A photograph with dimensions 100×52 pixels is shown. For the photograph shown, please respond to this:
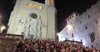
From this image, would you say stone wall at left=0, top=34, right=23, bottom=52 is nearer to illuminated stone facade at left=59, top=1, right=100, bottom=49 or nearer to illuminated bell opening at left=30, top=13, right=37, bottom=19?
illuminated bell opening at left=30, top=13, right=37, bottom=19

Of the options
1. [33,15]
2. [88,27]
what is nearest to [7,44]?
[33,15]

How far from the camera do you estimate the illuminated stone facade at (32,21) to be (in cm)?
2991

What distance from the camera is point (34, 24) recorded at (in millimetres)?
32031

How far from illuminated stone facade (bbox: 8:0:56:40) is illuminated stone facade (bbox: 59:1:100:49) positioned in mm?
8915

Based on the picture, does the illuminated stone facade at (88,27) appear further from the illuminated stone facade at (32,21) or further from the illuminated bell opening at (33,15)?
the illuminated bell opening at (33,15)

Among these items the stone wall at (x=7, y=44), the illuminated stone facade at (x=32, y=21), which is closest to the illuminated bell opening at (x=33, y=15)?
the illuminated stone facade at (x=32, y=21)

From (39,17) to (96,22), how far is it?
17.3 meters

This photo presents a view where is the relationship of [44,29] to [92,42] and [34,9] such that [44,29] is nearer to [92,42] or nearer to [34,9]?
[34,9]

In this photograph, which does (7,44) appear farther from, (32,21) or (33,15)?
(33,15)

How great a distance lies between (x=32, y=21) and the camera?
106 feet

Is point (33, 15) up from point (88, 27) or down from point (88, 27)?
up

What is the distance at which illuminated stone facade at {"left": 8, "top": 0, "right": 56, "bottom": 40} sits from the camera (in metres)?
29.9

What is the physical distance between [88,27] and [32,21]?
57.5 feet

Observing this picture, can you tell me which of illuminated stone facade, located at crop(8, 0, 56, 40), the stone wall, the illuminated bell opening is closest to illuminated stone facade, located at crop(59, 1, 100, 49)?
illuminated stone facade, located at crop(8, 0, 56, 40)
